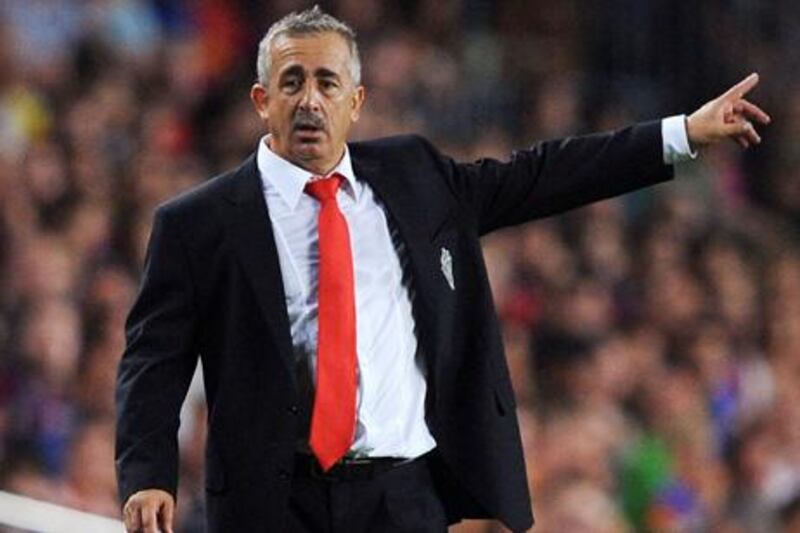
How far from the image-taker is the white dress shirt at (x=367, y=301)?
5094 mm

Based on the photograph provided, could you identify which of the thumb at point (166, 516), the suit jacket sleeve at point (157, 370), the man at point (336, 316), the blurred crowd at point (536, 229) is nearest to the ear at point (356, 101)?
the man at point (336, 316)

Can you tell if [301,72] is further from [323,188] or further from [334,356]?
[334,356]

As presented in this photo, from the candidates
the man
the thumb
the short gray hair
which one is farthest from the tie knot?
the thumb

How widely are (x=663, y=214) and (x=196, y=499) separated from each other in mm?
3604

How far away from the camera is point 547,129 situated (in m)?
11.3

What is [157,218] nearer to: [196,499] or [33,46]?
[196,499]

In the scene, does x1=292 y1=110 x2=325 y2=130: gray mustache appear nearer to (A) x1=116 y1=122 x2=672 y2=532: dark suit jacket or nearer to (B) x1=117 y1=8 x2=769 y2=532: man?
(B) x1=117 y1=8 x2=769 y2=532: man

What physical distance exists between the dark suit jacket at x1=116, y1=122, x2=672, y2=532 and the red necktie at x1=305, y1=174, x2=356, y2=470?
A: 56 mm

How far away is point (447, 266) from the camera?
17.1ft

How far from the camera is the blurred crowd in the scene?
8539 mm

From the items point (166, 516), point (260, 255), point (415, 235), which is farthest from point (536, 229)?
point (166, 516)

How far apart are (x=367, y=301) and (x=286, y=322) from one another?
176 mm

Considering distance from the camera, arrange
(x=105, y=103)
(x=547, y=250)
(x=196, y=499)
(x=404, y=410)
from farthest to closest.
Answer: (x=547, y=250)
(x=105, y=103)
(x=196, y=499)
(x=404, y=410)

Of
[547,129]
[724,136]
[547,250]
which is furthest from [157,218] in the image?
[547,129]
